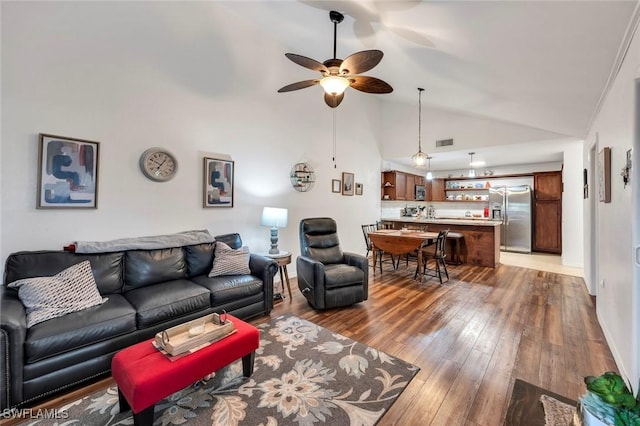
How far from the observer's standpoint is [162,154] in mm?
3141

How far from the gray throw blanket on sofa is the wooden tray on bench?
130 cm

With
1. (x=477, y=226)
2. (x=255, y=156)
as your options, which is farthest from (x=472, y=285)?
(x=255, y=156)

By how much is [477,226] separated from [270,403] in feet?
16.9

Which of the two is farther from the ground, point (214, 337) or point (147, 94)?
point (147, 94)

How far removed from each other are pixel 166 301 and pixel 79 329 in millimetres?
581

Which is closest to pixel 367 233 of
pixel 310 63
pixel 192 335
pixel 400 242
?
pixel 400 242

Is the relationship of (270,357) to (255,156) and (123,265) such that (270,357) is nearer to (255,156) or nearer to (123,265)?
(123,265)

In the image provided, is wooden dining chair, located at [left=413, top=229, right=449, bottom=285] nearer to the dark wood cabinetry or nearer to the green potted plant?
the green potted plant

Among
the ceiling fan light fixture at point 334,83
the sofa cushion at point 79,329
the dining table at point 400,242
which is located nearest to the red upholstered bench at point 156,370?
the sofa cushion at point 79,329

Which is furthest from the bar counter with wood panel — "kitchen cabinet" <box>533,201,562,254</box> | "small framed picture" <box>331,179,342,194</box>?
"small framed picture" <box>331,179,342,194</box>

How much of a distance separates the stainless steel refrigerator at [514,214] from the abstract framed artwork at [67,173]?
8.19 m

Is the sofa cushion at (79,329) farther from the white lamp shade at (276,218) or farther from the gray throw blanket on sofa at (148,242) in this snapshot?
the white lamp shade at (276,218)

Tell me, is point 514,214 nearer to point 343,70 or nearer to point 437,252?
point 437,252

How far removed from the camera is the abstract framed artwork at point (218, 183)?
3516mm
